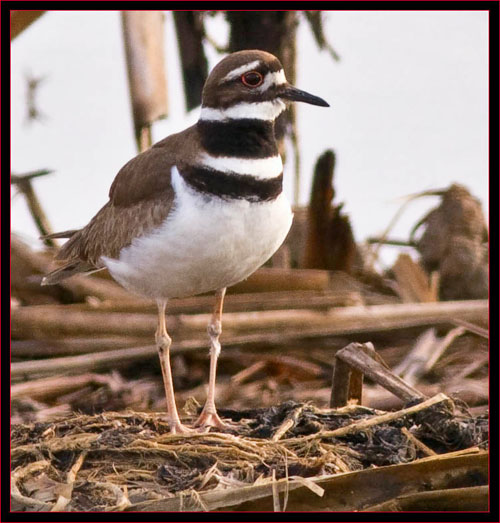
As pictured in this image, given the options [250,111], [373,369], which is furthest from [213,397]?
[250,111]

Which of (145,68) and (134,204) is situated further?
(145,68)

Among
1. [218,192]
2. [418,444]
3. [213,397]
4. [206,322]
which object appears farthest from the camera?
[206,322]

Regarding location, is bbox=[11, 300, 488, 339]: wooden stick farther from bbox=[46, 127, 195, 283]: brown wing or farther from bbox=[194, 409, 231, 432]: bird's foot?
bbox=[194, 409, 231, 432]: bird's foot

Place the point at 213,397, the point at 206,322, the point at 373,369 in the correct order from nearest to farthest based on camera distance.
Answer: the point at 373,369
the point at 213,397
the point at 206,322

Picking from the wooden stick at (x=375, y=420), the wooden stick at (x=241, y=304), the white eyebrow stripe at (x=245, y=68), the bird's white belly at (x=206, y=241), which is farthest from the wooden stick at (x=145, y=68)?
the wooden stick at (x=375, y=420)

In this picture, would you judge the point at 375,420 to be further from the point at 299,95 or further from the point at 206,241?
the point at 299,95

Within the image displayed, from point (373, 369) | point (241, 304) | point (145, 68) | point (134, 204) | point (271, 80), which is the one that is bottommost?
point (373, 369)

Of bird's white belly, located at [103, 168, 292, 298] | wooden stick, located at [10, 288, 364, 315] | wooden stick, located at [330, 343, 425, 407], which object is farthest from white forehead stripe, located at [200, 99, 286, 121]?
wooden stick, located at [10, 288, 364, 315]

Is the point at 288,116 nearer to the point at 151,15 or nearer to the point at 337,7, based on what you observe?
the point at 151,15
